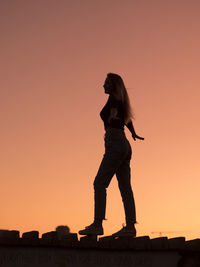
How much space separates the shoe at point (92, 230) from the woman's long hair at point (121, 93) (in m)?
2.11

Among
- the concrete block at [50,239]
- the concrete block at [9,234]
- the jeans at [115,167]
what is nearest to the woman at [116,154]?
the jeans at [115,167]

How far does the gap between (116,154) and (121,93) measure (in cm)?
116

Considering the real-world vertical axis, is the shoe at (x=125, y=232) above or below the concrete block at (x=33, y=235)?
above

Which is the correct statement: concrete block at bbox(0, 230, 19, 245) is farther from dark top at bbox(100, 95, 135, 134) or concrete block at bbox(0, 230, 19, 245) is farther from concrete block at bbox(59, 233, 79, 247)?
dark top at bbox(100, 95, 135, 134)

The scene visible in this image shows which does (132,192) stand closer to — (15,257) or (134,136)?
(134,136)

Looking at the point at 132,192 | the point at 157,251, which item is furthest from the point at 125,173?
the point at 157,251

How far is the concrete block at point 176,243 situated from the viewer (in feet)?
50.3

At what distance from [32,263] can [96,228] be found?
4.38 ft

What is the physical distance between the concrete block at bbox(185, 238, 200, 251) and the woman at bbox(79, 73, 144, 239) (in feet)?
3.32

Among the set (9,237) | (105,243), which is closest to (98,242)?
(105,243)

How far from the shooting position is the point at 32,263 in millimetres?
15094

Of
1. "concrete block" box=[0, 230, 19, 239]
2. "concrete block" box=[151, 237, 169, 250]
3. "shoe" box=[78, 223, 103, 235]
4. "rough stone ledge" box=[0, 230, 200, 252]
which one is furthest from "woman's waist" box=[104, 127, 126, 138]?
"concrete block" box=[0, 230, 19, 239]

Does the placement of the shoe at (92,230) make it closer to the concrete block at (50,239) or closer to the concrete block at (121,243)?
the concrete block at (121,243)

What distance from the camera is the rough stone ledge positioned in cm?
1513
